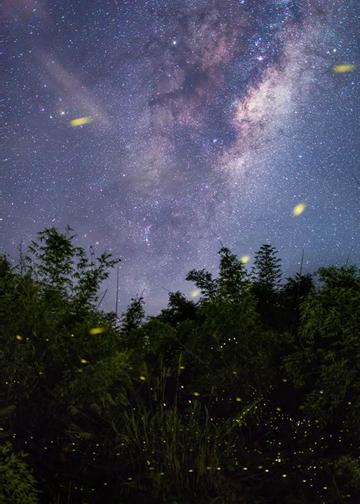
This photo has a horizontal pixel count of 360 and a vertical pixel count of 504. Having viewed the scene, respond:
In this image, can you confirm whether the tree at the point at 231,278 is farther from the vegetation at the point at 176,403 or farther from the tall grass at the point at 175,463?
the tall grass at the point at 175,463

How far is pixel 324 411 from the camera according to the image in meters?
6.22

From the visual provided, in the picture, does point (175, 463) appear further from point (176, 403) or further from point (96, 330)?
point (96, 330)

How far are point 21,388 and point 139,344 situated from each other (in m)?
2.79

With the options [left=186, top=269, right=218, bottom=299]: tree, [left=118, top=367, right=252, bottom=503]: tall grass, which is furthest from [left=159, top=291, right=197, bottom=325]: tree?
[left=118, top=367, right=252, bottom=503]: tall grass


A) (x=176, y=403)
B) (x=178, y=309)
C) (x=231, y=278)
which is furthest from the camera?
(x=178, y=309)

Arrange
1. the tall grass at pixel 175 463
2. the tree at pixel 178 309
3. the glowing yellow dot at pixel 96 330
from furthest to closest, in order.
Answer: the tree at pixel 178 309 < the glowing yellow dot at pixel 96 330 < the tall grass at pixel 175 463

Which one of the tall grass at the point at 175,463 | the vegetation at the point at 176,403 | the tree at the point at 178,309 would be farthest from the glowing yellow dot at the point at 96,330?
the tree at the point at 178,309

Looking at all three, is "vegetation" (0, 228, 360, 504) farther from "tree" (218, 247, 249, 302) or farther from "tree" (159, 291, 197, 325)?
"tree" (159, 291, 197, 325)

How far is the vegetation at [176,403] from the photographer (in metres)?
5.40

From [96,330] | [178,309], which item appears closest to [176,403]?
[96,330]

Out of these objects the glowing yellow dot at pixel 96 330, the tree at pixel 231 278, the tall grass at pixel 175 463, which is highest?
the tree at pixel 231 278

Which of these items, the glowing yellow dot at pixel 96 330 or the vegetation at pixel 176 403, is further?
the glowing yellow dot at pixel 96 330

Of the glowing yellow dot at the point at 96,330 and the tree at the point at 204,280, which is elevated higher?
the tree at the point at 204,280

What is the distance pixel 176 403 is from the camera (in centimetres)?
661
